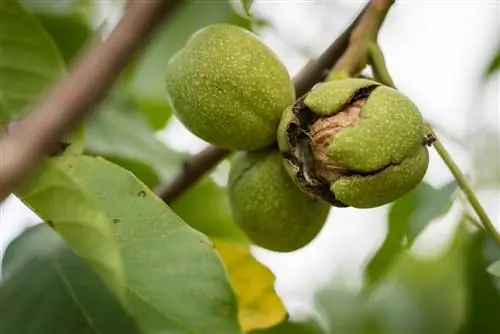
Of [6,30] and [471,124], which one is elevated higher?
[6,30]

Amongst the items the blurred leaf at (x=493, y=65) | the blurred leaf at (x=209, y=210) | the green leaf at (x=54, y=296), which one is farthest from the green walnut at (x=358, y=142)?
the blurred leaf at (x=493, y=65)

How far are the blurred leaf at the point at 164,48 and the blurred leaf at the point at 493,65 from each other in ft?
1.19

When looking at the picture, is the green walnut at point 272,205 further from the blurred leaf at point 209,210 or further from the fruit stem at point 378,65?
the blurred leaf at point 209,210

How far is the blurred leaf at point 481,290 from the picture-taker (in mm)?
1015

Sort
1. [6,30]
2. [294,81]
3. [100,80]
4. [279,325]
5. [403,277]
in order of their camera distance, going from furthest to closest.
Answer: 1. [403,277]
2. [279,325]
3. [294,81]
4. [6,30]
5. [100,80]

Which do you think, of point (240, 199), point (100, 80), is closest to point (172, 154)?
point (240, 199)

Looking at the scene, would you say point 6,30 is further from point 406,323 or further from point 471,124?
point 471,124

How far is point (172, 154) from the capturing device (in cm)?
117

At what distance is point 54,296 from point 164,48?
1.74ft

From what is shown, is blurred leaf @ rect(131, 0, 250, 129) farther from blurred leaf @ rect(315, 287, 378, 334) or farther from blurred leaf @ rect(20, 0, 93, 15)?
blurred leaf @ rect(315, 287, 378, 334)

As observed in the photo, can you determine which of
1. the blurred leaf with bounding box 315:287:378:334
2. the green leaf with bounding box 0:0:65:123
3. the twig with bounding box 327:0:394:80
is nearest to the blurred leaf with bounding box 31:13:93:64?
the green leaf with bounding box 0:0:65:123

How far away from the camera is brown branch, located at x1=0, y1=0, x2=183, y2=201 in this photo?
1.58 ft

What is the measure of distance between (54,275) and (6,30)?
0.76ft

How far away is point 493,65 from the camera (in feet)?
4.29
